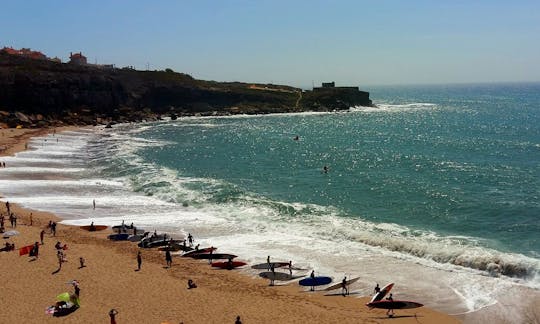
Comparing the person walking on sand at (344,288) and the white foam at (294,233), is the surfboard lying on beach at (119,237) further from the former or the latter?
the person walking on sand at (344,288)

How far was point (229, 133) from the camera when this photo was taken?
10219 cm

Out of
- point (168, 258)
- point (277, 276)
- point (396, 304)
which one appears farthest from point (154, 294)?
point (396, 304)

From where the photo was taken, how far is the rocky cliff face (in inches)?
4510

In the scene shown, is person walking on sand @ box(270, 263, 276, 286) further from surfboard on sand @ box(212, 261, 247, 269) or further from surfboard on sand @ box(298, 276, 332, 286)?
surfboard on sand @ box(212, 261, 247, 269)

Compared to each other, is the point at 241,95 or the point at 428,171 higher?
the point at 241,95

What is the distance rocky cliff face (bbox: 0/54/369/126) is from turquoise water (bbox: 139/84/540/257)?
79.8 feet

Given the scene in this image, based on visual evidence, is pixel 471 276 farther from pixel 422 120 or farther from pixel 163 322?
pixel 422 120

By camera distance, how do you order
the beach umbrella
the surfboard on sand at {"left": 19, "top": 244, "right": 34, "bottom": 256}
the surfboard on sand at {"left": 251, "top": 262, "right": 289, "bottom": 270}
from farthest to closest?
the beach umbrella < the surfboard on sand at {"left": 19, "top": 244, "right": 34, "bottom": 256} < the surfboard on sand at {"left": 251, "top": 262, "right": 289, "bottom": 270}

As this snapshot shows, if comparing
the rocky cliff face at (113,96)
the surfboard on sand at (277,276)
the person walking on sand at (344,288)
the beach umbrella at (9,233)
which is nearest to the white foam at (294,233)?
the person walking on sand at (344,288)

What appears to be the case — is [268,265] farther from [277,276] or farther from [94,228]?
[94,228]

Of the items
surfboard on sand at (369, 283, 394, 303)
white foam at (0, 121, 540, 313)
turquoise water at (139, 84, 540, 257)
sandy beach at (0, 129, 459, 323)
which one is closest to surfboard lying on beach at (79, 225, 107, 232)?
white foam at (0, 121, 540, 313)

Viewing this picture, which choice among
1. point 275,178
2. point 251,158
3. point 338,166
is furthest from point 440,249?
point 251,158

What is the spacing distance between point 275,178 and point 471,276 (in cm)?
3108

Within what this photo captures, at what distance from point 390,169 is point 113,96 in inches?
3605
